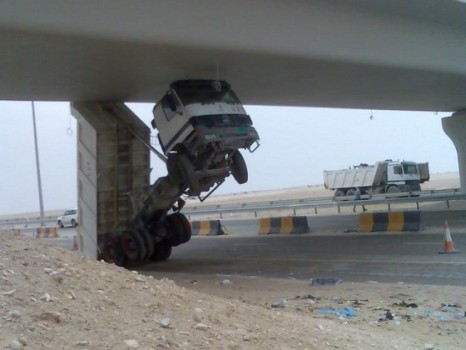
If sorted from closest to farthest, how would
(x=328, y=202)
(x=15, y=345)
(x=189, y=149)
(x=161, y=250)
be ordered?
(x=15, y=345) → (x=189, y=149) → (x=161, y=250) → (x=328, y=202)

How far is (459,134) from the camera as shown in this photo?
39.1 metres

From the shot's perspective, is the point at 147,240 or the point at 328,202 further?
the point at 328,202

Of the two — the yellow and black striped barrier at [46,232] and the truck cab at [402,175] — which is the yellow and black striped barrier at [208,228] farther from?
the truck cab at [402,175]

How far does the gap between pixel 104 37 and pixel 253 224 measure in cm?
2619

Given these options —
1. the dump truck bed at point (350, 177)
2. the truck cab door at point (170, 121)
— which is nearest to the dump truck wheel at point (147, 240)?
the truck cab door at point (170, 121)

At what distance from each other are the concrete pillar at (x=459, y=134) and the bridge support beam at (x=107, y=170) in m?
21.7

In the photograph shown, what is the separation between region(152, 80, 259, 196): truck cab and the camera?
18.9 metres

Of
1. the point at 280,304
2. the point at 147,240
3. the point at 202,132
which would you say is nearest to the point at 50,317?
the point at 280,304

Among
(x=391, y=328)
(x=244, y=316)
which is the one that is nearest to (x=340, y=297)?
(x=391, y=328)

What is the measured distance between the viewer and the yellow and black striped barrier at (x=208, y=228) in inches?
1371

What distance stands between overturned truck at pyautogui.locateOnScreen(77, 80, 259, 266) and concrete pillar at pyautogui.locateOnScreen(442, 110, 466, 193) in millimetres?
21841

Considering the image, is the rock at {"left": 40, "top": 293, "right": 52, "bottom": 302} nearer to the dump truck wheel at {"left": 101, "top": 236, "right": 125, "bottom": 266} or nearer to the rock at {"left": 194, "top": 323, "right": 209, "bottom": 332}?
the rock at {"left": 194, "top": 323, "right": 209, "bottom": 332}

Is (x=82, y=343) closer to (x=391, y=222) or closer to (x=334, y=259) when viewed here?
(x=334, y=259)

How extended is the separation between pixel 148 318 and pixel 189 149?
1281 centimetres
